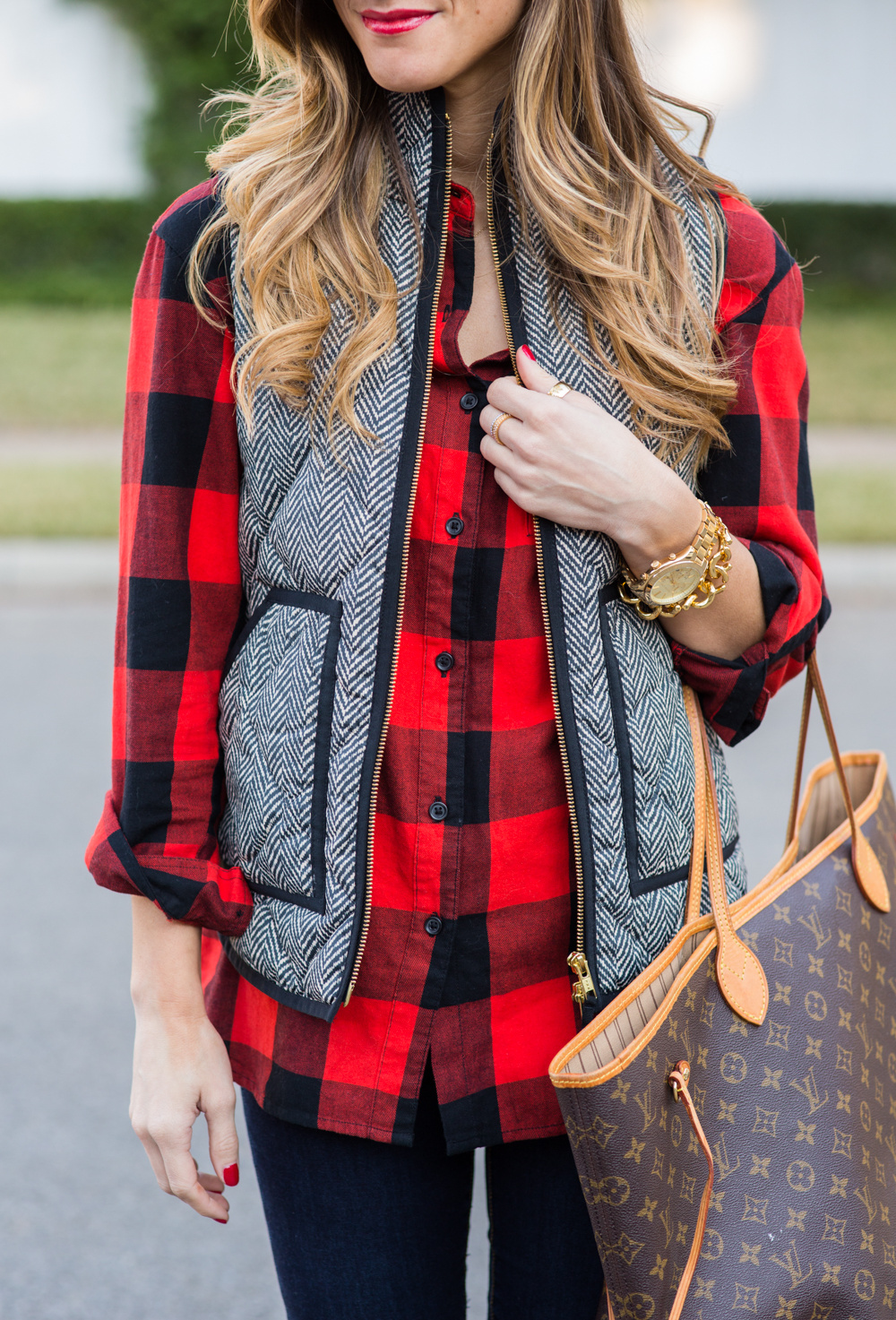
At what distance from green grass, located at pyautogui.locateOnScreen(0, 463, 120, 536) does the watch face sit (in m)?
6.11

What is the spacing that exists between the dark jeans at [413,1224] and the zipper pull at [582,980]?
182mm

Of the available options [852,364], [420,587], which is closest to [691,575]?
[420,587]

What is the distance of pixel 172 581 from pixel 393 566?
23 cm

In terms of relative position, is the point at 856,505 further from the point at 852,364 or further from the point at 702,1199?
the point at 702,1199

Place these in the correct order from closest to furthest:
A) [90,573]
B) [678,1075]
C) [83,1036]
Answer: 1. [678,1075]
2. [83,1036]
3. [90,573]

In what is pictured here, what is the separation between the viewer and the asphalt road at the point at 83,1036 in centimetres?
251

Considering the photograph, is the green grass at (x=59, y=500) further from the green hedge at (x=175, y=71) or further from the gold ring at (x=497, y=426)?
the green hedge at (x=175, y=71)

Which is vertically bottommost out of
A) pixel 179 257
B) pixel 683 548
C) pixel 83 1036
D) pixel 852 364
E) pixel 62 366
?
pixel 83 1036

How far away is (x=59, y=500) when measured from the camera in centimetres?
777

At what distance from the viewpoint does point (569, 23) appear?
1246 millimetres

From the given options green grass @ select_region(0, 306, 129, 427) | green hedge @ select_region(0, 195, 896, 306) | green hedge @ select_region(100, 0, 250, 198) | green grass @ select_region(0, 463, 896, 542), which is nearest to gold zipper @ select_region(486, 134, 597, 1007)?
green grass @ select_region(0, 463, 896, 542)

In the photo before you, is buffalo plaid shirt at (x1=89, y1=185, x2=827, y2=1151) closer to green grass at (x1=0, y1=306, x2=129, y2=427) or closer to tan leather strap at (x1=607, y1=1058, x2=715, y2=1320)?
tan leather strap at (x1=607, y1=1058, x2=715, y2=1320)

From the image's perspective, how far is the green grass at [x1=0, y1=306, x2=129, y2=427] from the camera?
33.6 ft

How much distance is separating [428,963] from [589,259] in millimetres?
716
